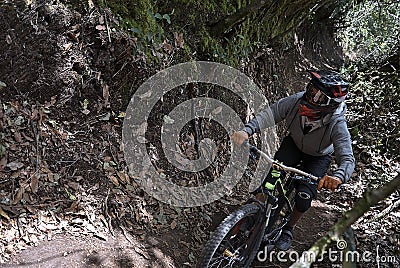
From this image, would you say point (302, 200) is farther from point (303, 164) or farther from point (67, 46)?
point (67, 46)

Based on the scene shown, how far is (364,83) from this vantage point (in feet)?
32.7

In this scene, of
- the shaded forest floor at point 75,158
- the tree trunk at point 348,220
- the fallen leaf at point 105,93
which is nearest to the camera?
the tree trunk at point 348,220

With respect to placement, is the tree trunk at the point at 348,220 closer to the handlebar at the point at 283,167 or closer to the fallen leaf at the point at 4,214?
the handlebar at the point at 283,167

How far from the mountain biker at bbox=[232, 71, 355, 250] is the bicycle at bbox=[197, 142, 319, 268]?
138 millimetres

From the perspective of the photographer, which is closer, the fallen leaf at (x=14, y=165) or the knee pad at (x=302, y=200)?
the fallen leaf at (x=14, y=165)

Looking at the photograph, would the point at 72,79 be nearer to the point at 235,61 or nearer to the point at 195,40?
the point at 195,40

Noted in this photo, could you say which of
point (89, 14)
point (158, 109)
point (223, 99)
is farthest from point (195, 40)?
point (89, 14)

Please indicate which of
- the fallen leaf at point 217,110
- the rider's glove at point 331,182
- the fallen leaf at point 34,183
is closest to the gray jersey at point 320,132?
the rider's glove at point 331,182

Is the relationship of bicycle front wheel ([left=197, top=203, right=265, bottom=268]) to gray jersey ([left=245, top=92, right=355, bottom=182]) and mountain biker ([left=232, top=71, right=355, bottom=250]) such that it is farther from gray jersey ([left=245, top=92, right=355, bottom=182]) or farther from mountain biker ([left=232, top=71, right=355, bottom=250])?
gray jersey ([left=245, top=92, right=355, bottom=182])

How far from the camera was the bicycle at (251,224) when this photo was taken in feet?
12.0

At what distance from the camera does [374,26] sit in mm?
13547

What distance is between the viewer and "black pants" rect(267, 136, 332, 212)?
13.6ft

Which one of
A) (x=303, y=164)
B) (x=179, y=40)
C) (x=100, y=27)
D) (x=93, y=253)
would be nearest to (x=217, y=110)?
(x=179, y=40)

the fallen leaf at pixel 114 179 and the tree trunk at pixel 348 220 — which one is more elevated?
the tree trunk at pixel 348 220
